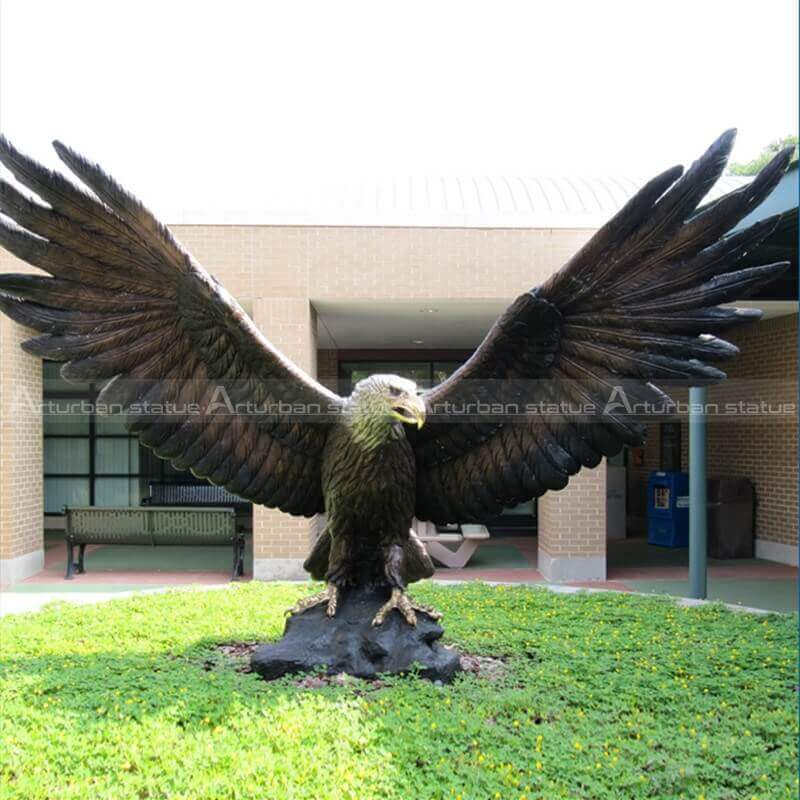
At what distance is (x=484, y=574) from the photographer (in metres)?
9.76

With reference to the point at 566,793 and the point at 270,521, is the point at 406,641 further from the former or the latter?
the point at 270,521

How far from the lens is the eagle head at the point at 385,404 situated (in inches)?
153

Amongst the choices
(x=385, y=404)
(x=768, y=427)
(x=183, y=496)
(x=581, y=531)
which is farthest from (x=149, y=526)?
(x=768, y=427)

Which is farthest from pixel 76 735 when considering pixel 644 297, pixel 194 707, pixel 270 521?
pixel 270 521

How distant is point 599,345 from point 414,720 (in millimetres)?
2304

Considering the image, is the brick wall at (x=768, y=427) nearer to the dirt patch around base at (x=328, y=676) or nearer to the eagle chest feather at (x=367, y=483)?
the dirt patch around base at (x=328, y=676)

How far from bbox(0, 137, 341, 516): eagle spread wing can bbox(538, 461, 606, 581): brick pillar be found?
5202mm

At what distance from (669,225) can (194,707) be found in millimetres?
3647

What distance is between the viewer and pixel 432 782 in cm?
330

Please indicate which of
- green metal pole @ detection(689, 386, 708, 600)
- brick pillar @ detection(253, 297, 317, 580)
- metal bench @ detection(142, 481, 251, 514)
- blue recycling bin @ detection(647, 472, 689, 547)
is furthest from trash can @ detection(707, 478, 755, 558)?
metal bench @ detection(142, 481, 251, 514)

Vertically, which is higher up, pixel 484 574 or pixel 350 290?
pixel 350 290

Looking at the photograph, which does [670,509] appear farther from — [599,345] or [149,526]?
[599,345]

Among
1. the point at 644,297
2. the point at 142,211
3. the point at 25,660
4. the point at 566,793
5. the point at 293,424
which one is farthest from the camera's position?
the point at 25,660

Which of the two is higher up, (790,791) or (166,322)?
(166,322)
